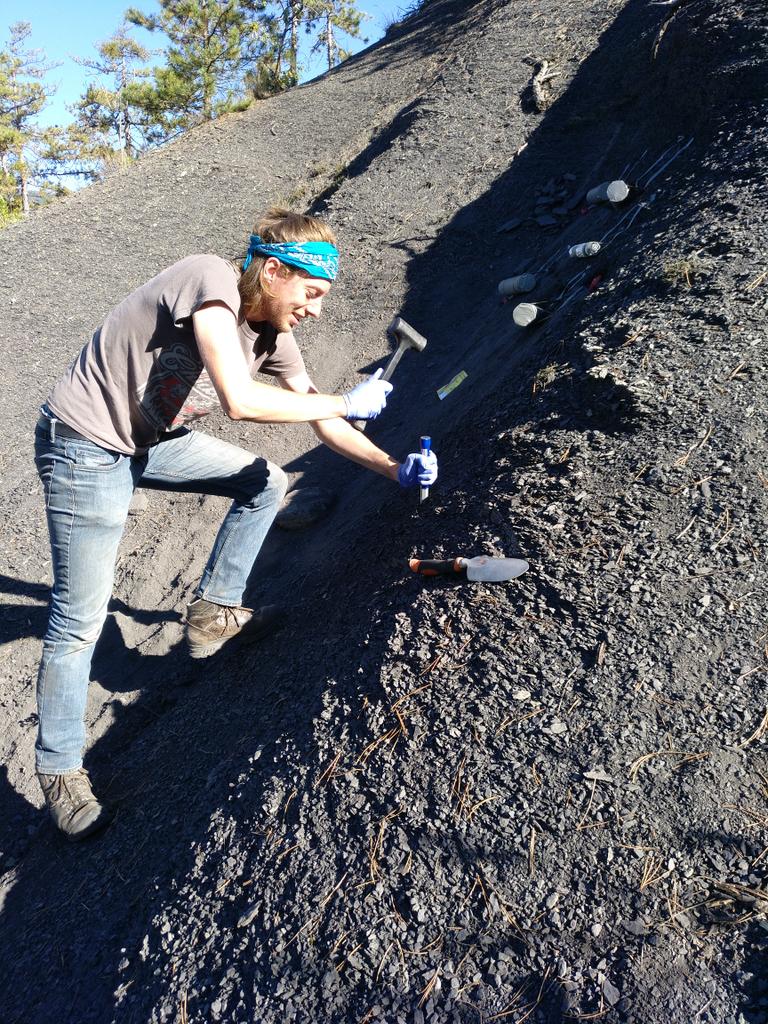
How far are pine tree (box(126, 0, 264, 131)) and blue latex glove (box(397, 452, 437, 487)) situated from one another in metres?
20.2

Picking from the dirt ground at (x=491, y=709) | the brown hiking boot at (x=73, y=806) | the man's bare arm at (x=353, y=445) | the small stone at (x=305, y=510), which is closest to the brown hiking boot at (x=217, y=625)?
the dirt ground at (x=491, y=709)

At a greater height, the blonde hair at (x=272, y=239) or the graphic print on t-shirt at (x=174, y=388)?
the blonde hair at (x=272, y=239)

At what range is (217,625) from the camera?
3.54 m

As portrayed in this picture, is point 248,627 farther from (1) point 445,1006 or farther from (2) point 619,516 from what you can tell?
(1) point 445,1006

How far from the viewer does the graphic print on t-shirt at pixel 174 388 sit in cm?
270

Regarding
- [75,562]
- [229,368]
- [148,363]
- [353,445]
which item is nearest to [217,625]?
[75,562]

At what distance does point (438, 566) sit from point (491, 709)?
63cm

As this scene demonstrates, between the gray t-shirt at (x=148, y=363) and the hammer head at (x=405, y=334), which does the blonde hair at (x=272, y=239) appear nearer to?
the gray t-shirt at (x=148, y=363)

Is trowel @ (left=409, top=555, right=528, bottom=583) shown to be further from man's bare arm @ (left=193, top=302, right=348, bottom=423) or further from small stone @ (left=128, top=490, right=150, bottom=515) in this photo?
small stone @ (left=128, top=490, right=150, bottom=515)

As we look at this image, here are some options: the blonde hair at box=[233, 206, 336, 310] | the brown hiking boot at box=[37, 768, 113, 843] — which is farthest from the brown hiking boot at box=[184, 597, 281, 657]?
the blonde hair at box=[233, 206, 336, 310]

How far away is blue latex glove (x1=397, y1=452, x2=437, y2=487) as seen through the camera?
3133mm

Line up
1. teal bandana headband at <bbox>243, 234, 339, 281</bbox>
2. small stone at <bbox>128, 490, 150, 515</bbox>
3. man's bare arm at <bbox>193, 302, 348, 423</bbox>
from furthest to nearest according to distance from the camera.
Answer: small stone at <bbox>128, 490, 150, 515</bbox> → teal bandana headband at <bbox>243, 234, 339, 281</bbox> → man's bare arm at <bbox>193, 302, 348, 423</bbox>

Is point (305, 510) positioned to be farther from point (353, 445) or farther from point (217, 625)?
point (353, 445)

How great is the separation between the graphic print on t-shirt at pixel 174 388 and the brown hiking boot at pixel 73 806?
1459 mm
